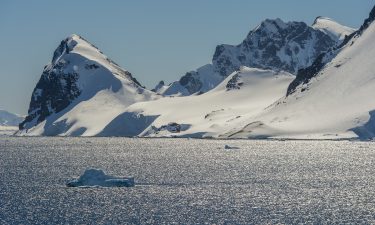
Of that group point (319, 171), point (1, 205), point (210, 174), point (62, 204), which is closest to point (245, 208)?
point (62, 204)

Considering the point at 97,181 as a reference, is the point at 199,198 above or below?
below

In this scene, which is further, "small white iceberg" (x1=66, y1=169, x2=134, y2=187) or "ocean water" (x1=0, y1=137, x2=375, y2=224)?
"small white iceberg" (x1=66, y1=169, x2=134, y2=187)

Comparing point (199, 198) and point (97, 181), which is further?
point (97, 181)

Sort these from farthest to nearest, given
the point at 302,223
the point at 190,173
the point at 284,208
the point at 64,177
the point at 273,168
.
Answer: the point at 273,168 → the point at 190,173 → the point at 64,177 → the point at 284,208 → the point at 302,223

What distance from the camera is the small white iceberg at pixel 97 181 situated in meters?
139

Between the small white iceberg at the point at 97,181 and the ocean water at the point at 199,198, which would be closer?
Answer: the ocean water at the point at 199,198

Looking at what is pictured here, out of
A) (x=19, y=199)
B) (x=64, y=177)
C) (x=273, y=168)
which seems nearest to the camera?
(x=19, y=199)

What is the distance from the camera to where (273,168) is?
191000 mm

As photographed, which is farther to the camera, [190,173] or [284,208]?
[190,173]

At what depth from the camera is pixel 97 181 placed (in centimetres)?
14262

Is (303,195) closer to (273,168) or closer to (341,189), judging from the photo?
(341,189)

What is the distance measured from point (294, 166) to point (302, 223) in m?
102

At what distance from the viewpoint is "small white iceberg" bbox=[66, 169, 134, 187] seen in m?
139

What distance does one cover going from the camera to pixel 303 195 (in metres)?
125
